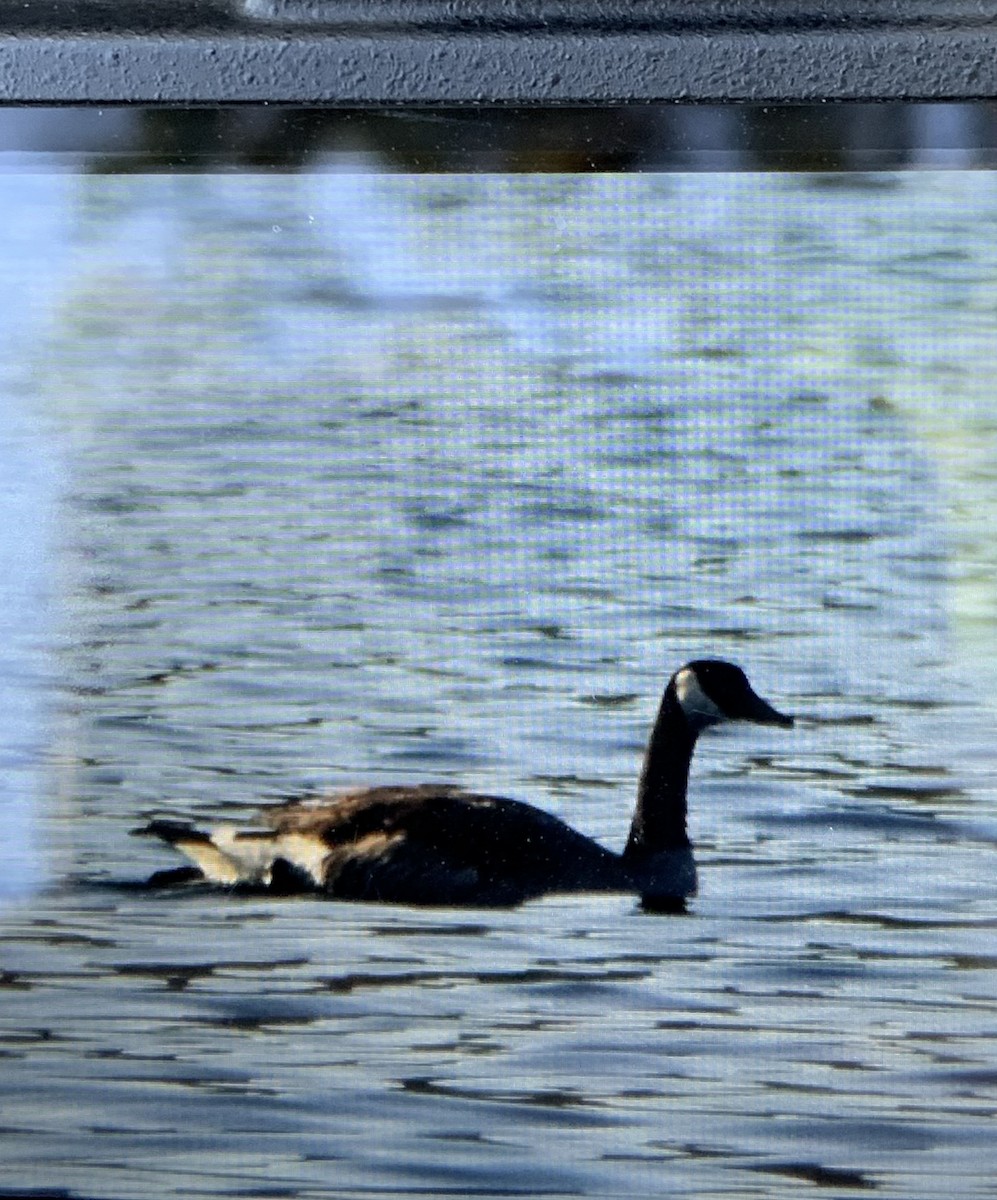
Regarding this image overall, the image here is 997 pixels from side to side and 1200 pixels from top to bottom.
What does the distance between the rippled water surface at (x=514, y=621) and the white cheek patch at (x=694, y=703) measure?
25 mm

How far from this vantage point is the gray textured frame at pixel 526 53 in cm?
108

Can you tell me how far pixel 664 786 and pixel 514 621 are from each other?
0.15 m

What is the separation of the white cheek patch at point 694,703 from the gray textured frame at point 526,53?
378 millimetres

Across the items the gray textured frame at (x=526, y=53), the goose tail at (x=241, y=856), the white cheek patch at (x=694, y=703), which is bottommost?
the goose tail at (x=241, y=856)

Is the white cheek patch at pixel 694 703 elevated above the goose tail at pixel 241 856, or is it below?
above

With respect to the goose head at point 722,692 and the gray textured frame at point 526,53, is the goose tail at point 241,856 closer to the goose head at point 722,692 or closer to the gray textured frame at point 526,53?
the goose head at point 722,692

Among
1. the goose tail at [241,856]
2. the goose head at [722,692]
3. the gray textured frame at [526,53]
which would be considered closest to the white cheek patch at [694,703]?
the goose head at [722,692]

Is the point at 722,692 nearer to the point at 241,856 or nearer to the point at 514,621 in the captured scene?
the point at 514,621

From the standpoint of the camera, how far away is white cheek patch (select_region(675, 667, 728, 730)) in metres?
1.07

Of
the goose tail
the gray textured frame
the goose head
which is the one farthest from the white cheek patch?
the gray textured frame

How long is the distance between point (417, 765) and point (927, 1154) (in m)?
0.42

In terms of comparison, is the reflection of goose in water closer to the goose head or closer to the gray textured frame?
the goose head

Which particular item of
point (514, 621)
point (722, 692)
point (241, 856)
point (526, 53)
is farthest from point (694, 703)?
point (526, 53)

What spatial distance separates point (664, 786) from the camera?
1141 mm
